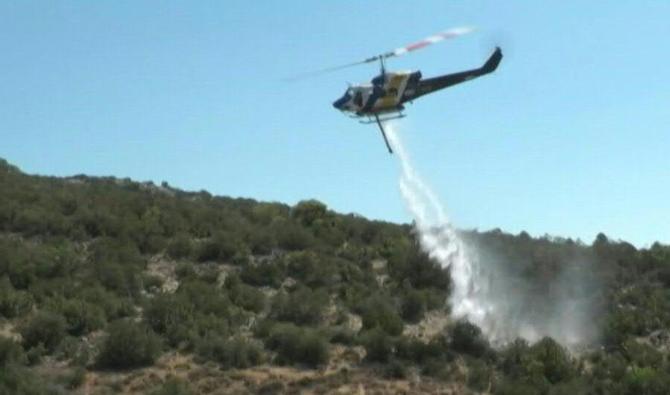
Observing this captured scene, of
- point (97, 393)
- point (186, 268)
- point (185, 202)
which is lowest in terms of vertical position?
point (97, 393)

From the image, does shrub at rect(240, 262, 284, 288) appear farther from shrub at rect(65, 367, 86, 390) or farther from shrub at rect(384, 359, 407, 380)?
shrub at rect(65, 367, 86, 390)

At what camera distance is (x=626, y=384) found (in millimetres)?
36125

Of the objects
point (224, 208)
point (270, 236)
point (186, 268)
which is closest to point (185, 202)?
point (224, 208)

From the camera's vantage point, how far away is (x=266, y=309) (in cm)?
4078

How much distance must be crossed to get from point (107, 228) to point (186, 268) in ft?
19.5

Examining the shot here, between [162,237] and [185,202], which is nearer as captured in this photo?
[162,237]

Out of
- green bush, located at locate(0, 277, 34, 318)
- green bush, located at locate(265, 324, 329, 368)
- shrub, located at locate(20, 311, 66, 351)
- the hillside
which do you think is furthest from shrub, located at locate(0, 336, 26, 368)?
green bush, located at locate(265, 324, 329, 368)

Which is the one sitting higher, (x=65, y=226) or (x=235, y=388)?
(x=65, y=226)

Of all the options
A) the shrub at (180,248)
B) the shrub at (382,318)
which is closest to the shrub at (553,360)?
the shrub at (382,318)

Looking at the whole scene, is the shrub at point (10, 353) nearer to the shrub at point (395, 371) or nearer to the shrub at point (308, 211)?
the shrub at point (395, 371)

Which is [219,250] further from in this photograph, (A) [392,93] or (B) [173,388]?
(B) [173,388]

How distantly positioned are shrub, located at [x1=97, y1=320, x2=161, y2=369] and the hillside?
4cm

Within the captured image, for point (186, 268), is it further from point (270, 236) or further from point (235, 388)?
point (235, 388)

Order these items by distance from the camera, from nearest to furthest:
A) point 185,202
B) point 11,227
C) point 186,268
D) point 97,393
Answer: point 97,393 < point 186,268 < point 11,227 < point 185,202
